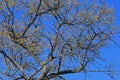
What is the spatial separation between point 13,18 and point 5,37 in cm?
108

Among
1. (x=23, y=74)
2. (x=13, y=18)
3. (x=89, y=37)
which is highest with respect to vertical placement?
(x=13, y=18)

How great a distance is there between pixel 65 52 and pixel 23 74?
2.37 m

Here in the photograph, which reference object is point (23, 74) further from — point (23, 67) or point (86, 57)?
point (86, 57)

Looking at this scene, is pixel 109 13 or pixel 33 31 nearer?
pixel 109 13

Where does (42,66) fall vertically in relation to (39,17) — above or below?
below

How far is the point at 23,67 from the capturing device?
21422 millimetres

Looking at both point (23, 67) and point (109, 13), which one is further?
point (23, 67)

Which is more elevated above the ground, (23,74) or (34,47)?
(34,47)

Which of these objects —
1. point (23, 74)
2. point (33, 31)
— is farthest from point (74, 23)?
point (23, 74)

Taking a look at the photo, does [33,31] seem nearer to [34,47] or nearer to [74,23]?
[34,47]

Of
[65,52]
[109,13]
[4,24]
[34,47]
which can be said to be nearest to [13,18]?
[4,24]

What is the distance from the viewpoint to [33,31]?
839 inches

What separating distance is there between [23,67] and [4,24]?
253 cm

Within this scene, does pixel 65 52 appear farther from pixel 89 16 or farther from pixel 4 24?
pixel 4 24
